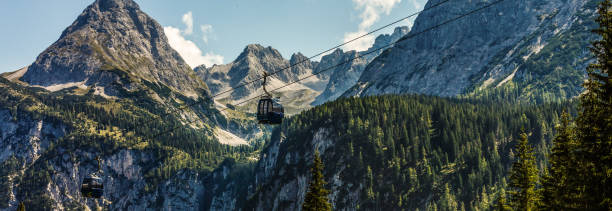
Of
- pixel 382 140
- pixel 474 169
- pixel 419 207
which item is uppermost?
pixel 382 140

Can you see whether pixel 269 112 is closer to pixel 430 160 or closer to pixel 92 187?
pixel 92 187

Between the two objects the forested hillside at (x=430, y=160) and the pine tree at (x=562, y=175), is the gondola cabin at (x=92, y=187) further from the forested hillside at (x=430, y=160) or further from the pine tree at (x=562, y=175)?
the forested hillside at (x=430, y=160)

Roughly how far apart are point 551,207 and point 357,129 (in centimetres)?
16943

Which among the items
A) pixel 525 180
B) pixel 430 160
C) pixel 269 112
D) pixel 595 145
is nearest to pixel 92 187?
pixel 269 112

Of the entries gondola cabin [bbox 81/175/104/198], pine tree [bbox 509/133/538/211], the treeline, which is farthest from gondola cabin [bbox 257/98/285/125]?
gondola cabin [bbox 81/175/104/198]

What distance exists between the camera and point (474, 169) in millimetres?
167625

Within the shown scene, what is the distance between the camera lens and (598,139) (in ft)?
74.7

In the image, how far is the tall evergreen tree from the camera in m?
22.0

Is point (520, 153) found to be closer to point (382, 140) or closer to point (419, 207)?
point (419, 207)

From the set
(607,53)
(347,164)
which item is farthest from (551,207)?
(347,164)

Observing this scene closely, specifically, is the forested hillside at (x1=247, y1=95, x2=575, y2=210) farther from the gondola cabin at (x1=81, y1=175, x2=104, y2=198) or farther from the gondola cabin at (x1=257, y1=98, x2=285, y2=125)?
the gondola cabin at (x1=81, y1=175, x2=104, y2=198)

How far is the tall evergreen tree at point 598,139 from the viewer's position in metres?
22.0

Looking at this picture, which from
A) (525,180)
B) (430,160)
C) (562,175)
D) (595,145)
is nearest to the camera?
(595,145)

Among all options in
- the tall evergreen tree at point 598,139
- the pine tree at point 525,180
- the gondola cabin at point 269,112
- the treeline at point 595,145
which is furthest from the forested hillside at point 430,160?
the tall evergreen tree at point 598,139
